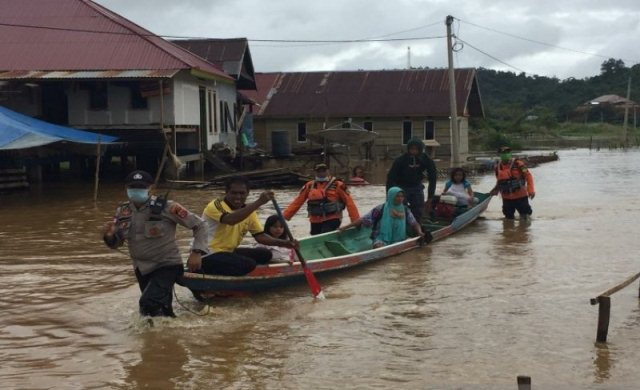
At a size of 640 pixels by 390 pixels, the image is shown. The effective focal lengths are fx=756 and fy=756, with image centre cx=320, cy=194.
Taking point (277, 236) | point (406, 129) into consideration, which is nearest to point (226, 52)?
point (406, 129)

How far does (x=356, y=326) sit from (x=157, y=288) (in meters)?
1.84

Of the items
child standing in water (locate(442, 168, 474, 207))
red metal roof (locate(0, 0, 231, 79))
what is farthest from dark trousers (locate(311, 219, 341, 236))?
red metal roof (locate(0, 0, 231, 79))

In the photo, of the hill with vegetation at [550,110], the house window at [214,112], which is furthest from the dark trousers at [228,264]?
the hill with vegetation at [550,110]

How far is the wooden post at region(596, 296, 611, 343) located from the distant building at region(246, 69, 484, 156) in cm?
3068

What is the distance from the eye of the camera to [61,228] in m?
13.8

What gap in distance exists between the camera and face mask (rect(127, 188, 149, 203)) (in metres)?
6.26

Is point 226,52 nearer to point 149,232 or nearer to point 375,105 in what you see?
point 375,105

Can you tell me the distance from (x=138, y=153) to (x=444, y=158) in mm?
17236

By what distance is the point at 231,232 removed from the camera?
297 inches

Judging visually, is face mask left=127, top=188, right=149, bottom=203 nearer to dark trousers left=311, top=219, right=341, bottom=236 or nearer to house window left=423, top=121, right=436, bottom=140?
dark trousers left=311, top=219, right=341, bottom=236

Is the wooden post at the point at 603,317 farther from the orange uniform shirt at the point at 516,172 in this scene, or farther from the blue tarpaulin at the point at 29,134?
the blue tarpaulin at the point at 29,134

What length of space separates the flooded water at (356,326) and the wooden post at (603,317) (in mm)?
87

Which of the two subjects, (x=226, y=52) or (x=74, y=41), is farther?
(x=226, y=52)

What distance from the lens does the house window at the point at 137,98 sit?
936 inches
